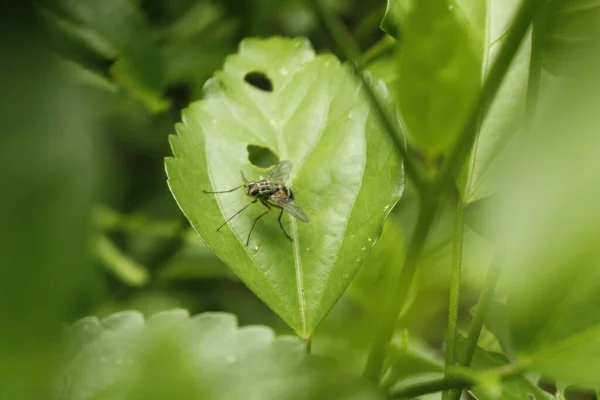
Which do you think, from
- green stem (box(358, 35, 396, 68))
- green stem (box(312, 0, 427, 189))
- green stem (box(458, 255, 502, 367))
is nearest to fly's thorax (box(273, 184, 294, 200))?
green stem (box(312, 0, 427, 189))

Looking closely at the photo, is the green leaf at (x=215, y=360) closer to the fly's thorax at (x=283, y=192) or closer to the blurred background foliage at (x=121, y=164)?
the blurred background foliage at (x=121, y=164)

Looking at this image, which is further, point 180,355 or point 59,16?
point 59,16

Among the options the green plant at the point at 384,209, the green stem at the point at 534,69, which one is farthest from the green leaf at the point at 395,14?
the green stem at the point at 534,69

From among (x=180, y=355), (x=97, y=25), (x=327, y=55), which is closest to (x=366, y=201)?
(x=327, y=55)

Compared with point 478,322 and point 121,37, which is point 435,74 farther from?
point 121,37

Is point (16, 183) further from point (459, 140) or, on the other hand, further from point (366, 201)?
point (366, 201)

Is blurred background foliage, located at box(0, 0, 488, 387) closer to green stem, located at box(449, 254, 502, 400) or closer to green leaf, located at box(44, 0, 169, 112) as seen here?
green leaf, located at box(44, 0, 169, 112)
